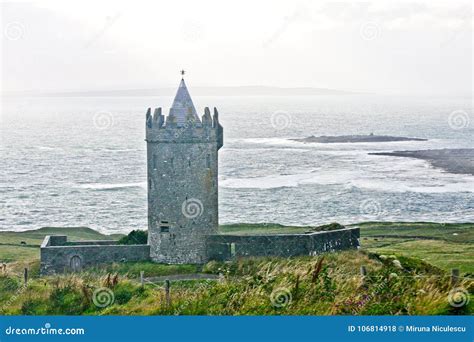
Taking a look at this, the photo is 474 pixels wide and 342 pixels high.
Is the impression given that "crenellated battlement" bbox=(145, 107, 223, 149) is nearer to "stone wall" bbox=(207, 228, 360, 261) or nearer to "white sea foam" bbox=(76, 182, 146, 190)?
"stone wall" bbox=(207, 228, 360, 261)

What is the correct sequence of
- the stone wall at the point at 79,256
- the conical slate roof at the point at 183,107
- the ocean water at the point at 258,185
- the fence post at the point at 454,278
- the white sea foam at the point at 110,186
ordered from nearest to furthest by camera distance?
1. the fence post at the point at 454,278
2. the stone wall at the point at 79,256
3. the conical slate roof at the point at 183,107
4. the ocean water at the point at 258,185
5. the white sea foam at the point at 110,186

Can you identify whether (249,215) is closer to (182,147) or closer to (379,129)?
(182,147)

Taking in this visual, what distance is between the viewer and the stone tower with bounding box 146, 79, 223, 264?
119ft

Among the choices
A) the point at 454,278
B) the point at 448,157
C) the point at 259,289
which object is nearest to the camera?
the point at 259,289

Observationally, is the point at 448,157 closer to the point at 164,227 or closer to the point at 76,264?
the point at 164,227

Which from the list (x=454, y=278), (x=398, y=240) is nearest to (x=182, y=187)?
(x=454, y=278)

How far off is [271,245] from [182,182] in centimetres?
437

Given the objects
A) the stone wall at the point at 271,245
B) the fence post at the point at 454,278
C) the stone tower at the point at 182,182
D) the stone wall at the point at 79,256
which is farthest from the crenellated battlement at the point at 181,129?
the fence post at the point at 454,278

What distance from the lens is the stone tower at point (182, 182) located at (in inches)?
1432

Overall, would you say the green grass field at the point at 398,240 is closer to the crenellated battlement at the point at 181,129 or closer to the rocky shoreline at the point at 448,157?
the crenellated battlement at the point at 181,129

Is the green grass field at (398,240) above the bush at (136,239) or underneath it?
underneath

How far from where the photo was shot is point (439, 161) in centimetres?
12081

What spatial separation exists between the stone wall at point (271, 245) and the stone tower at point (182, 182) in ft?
2.04

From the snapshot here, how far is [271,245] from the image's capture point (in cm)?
3566
